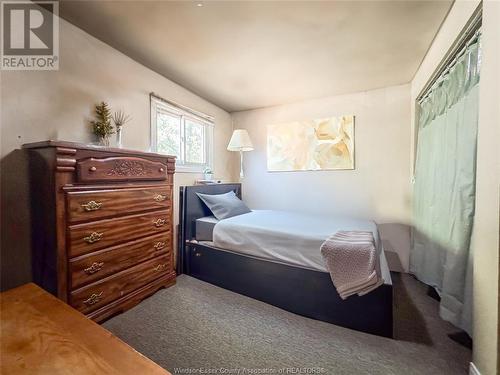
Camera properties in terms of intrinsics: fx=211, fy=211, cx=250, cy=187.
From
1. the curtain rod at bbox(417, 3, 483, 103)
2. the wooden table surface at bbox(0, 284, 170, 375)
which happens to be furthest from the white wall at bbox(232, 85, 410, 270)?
the wooden table surface at bbox(0, 284, 170, 375)

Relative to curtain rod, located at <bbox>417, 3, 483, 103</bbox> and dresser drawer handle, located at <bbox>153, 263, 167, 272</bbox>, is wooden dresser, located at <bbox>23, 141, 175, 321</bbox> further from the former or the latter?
curtain rod, located at <bbox>417, 3, 483, 103</bbox>

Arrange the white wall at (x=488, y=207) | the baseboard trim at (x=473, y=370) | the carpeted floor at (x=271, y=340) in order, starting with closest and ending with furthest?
the white wall at (x=488, y=207), the baseboard trim at (x=473, y=370), the carpeted floor at (x=271, y=340)

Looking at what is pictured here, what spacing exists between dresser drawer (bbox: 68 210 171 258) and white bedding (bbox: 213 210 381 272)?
599mm

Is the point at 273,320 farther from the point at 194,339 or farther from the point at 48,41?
the point at 48,41

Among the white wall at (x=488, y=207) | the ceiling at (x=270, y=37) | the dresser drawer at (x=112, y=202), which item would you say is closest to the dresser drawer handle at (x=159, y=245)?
the dresser drawer at (x=112, y=202)

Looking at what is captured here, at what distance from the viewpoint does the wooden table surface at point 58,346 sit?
588 mm

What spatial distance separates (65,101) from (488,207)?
2844mm

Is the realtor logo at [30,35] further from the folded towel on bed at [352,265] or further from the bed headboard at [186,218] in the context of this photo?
the folded towel on bed at [352,265]

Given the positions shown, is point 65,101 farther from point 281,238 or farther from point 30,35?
point 281,238

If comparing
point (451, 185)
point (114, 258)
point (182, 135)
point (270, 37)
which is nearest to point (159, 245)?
point (114, 258)

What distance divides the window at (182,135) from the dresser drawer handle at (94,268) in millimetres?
1345

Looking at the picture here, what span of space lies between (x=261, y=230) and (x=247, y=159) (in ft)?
6.59

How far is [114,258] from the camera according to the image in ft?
5.17

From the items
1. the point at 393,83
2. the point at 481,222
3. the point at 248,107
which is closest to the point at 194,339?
the point at 481,222
